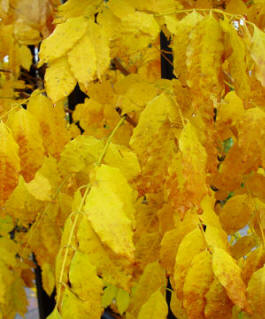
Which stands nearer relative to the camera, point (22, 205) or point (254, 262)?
point (254, 262)

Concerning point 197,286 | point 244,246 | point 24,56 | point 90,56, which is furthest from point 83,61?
point 24,56

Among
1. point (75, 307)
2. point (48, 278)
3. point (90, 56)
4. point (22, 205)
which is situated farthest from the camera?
point (48, 278)

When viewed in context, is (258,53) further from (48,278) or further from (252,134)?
(48,278)

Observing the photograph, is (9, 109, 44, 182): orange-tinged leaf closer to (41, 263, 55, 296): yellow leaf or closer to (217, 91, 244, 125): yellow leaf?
(217, 91, 244, 125): yellow leaf

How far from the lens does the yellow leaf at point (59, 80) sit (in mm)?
559

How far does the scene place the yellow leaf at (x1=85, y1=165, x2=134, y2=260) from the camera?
46 centimetres

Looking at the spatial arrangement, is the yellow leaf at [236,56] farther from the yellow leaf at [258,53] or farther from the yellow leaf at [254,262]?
the yellow leaf at [254,262]

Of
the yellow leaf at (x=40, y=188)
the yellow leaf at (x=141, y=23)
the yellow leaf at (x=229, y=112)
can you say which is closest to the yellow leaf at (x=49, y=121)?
the yellow leaf at (x=40, y=188)

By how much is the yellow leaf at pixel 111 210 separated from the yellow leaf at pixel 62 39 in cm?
17

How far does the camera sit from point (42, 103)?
2.31ft

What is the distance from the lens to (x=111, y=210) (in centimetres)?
48

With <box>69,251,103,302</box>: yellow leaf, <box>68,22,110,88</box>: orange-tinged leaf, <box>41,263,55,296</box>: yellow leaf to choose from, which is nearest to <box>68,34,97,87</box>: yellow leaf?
<box>68,22,110,88</box>: orange-tinged leaf

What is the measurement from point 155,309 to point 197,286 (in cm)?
17

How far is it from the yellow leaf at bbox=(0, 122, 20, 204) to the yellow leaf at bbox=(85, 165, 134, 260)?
0.37 feet
